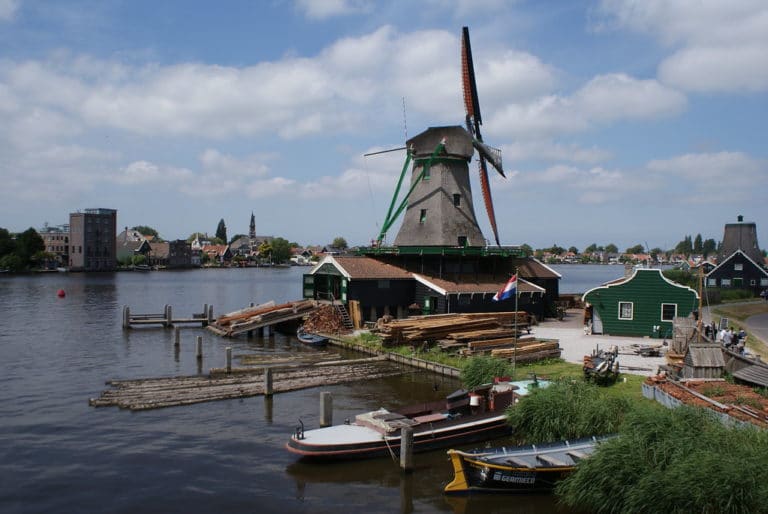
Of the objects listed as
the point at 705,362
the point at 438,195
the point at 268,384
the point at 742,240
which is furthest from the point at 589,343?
the point at 742,240

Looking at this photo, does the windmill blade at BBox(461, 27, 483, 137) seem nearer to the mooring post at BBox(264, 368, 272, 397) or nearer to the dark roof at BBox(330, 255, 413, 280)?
the dark roof at BBox(330, 255, 413, 280)

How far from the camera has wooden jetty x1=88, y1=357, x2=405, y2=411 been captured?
24.9 m

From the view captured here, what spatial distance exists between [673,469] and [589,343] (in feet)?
74.6

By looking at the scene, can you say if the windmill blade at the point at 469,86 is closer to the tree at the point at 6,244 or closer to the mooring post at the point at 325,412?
the mooring post at the point at 325,412

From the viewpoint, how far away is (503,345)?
107ft

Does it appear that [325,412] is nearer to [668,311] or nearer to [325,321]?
[325,321]

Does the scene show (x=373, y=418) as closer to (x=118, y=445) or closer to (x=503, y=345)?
(x=118, y=445)

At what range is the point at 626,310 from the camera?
122ft

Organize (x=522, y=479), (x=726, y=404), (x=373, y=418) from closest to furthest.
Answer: (x=522, y=479)
(x=726, y=404)
(x=373, y=418)

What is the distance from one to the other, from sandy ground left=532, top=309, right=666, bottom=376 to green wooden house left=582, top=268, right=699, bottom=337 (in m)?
0.75

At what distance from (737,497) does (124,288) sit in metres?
105

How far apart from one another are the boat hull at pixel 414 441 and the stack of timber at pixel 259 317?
26236 millimetres

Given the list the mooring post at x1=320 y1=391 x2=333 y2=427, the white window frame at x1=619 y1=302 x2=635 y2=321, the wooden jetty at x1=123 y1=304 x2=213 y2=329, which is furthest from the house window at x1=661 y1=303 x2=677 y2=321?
the wooden jetty at x1=123 y1=304 x2=213 y2=329

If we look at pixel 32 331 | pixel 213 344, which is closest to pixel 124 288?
pixel 32 331
